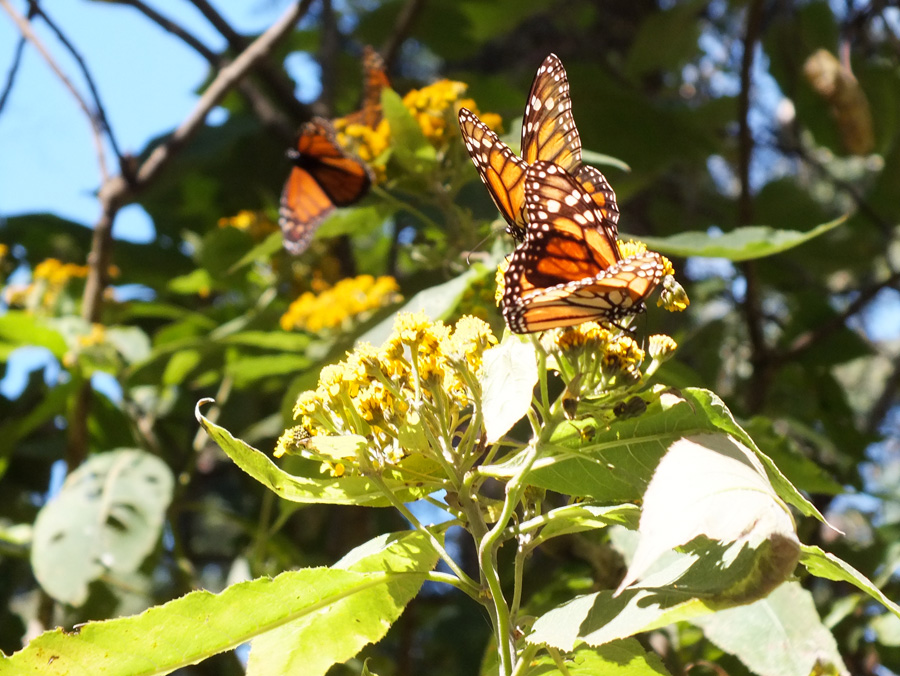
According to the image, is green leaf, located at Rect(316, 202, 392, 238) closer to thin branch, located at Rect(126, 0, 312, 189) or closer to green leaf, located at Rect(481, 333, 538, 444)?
thin branch, located at Rect(126, 0, 312, 189)

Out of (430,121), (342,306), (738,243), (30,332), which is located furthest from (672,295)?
(30,332)

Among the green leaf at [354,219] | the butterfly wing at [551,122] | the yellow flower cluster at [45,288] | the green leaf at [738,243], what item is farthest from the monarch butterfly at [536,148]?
the yellow flower cluster at [45,288]

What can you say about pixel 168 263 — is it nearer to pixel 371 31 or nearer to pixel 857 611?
pixel 371 31

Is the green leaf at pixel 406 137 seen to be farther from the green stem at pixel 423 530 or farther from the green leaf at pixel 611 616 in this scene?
the green leaf at pixel 611 616

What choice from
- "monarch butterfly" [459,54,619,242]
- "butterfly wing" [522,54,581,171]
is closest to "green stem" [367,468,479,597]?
"monarch butterfly" [459,54,619,242]

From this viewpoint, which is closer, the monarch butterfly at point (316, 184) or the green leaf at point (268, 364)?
the monarch butterfly at point (316, 184)
